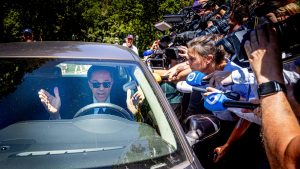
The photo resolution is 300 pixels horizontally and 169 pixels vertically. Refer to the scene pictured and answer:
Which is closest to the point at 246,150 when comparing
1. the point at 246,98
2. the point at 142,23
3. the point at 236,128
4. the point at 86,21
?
the point at 236,128

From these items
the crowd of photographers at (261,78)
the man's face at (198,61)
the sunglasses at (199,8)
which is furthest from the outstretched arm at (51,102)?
the sunglasses at (199,8)

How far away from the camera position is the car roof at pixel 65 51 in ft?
8.00

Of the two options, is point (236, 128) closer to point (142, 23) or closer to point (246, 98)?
point (246, 98)

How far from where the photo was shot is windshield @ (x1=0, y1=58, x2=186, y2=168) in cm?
188

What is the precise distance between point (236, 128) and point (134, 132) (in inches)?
38.2

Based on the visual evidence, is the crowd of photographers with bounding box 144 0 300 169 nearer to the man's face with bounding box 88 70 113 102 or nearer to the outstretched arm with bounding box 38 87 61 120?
the man's face with bounding box 88 70 113 102

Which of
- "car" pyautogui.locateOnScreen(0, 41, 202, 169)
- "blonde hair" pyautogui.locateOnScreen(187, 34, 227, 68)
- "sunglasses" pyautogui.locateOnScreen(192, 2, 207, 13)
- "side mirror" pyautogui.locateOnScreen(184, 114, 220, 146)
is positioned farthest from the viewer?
"sunglasses" pyautogui.locateOnScreen(192, 2, 207, 13)

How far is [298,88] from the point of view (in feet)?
5.11

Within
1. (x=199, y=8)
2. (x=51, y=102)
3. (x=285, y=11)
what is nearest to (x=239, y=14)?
(x=285, y=11)

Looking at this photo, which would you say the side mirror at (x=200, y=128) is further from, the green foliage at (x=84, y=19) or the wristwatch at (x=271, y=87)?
the green foliage at (x=84, y=19)

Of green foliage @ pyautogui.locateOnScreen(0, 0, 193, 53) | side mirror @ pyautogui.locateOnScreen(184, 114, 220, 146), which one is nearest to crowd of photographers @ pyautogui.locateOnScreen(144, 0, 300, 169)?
side mirror @ pyautogui.locateOnScreen(184, 114, 220, 146)

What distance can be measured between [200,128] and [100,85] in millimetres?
762

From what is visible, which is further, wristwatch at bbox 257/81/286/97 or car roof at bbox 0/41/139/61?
car roof at bbox 0/41/139/61

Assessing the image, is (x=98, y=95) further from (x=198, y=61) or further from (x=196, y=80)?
(x=198, y=61)
